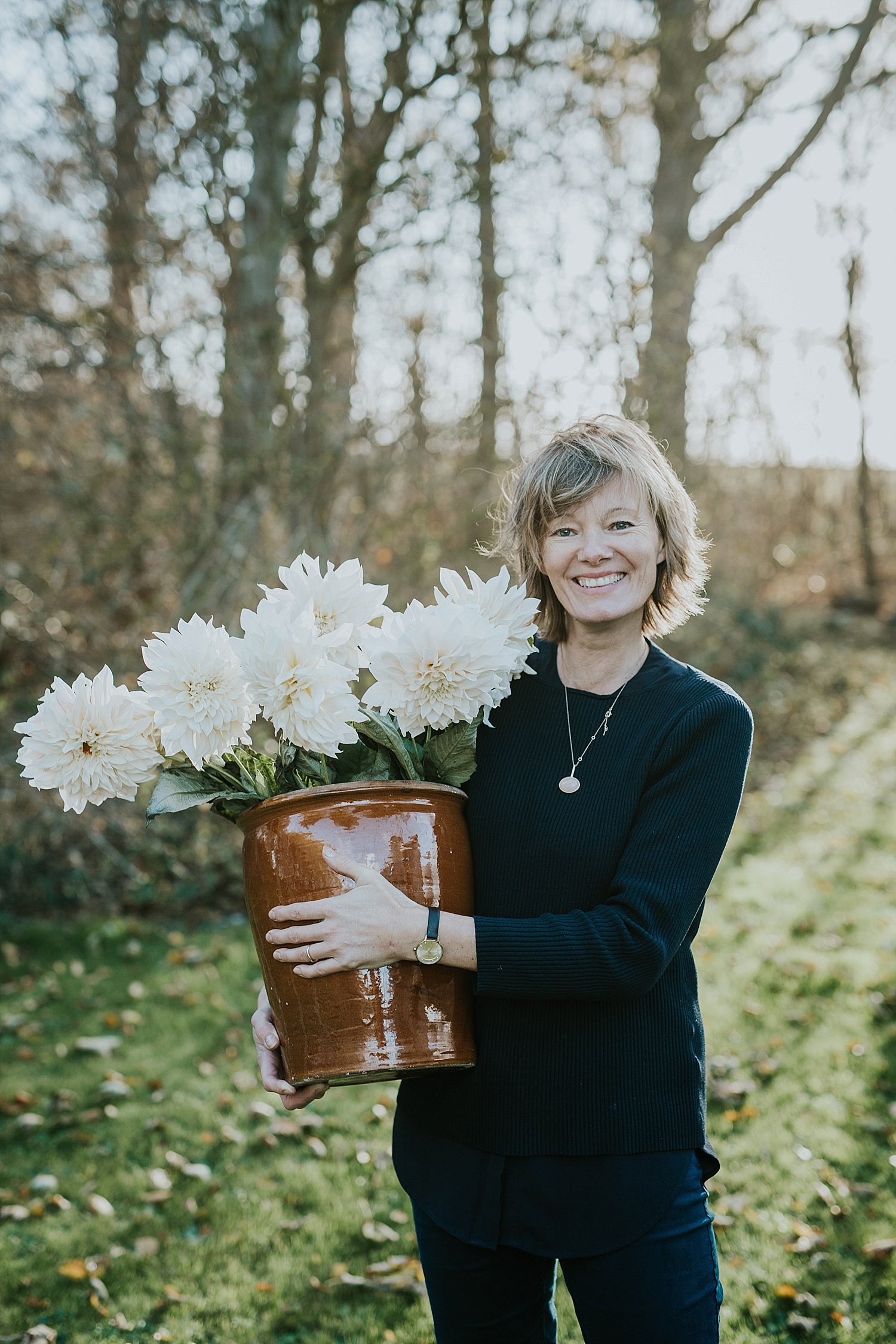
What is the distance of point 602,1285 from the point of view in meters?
1.69

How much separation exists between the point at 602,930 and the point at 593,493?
79 cm

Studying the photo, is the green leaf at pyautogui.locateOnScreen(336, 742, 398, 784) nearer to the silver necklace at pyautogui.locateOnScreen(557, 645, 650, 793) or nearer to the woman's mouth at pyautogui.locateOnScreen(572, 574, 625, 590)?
the silver necklace at pyautogui.locateOnScreen(557, 645, 650, 793)

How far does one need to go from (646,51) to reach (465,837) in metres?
7.97

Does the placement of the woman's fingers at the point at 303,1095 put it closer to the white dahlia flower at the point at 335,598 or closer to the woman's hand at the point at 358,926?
the woman's hand at the point at 358,926

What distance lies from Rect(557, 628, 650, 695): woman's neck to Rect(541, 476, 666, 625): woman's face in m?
0.05

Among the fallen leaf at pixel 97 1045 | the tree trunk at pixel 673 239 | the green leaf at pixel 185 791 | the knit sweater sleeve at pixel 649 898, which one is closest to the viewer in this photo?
the knit sweater sleeve at pixel 649 898

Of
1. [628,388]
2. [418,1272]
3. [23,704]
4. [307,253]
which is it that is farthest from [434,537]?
[418,1272]

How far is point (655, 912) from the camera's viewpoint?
1614mm

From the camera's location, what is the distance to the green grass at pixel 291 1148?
9.72 ft

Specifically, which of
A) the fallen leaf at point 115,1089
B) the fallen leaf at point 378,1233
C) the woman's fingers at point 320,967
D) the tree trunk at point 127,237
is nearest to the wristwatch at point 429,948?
the woman's fingers at point 320,967

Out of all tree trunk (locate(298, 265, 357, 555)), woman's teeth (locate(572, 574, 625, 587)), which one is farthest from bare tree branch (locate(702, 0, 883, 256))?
woman's teeth (locate(572, 574, 625, 587))

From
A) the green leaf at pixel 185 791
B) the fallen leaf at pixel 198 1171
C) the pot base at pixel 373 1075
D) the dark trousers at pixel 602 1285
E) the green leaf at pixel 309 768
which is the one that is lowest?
the fallen leaf at pixel 198 1171

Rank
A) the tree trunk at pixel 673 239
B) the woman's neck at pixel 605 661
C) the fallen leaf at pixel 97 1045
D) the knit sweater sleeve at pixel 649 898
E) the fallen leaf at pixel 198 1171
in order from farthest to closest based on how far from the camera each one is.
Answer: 1. the tree trunk at pixel 673 239
2. the fallen leaf at pixel 97 1045
3. the fallen leaf at pixel 198 1171
4. the woman's neck at pixel 605 661
5. the knit sweater sleeve at pixel 649 898

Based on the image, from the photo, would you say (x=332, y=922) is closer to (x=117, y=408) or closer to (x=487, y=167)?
(x=117, y=408)
